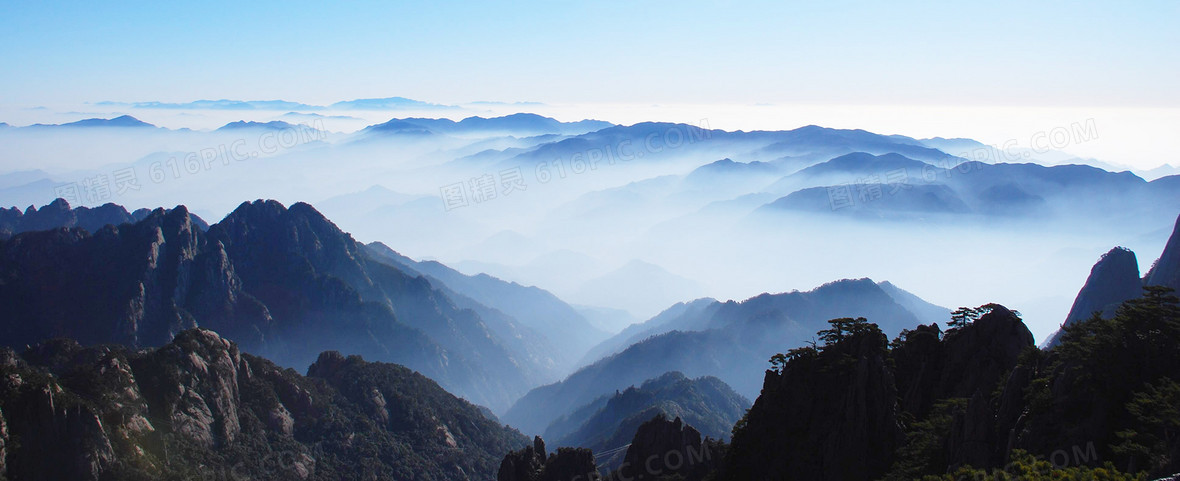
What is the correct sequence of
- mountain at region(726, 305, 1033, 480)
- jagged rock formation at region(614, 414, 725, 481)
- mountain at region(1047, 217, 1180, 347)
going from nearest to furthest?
mountain at region(726, 305, 1033, 480)
jagged rock formation at region(614, 414, 725, 481)
mountain at region(1047, 217, 1180, 347)

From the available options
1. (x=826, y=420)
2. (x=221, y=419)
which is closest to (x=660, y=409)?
(x=221, y=419)

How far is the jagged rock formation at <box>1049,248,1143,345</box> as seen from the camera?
464 ft

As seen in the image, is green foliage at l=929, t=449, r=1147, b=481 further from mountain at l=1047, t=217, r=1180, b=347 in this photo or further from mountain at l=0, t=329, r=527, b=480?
mountain at l=1047, t=217, r=1180, b=347

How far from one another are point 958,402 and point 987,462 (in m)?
7.64

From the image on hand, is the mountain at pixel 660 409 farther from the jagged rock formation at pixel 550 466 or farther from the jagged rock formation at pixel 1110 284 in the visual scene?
the jagged rock formation at pixel 1110 284

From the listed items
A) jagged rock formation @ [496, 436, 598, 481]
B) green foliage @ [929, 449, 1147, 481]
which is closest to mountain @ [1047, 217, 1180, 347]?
jagged rock formation @ [496, 436, 598, 481]

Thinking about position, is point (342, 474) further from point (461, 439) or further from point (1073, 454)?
point (1073, 454)

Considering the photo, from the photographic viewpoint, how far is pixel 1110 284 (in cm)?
14350

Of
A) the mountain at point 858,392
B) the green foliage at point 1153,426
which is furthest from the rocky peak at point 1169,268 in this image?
the green foliage at point 1153,426

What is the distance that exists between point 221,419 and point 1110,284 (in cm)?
16807

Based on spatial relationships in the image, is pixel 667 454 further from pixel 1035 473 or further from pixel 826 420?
pixel 1035 473

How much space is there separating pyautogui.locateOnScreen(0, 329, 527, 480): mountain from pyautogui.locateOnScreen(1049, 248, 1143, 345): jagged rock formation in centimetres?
12461

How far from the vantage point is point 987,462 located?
4259 centimetres

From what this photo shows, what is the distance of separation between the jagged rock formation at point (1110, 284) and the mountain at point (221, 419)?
4906 inches
